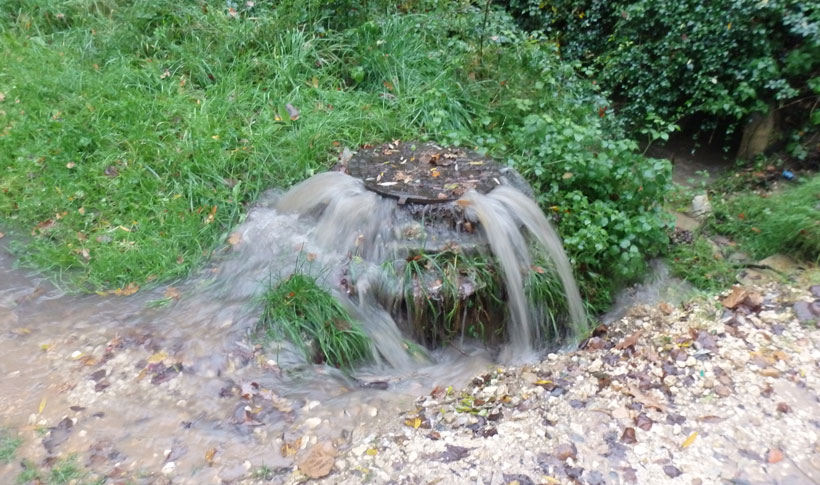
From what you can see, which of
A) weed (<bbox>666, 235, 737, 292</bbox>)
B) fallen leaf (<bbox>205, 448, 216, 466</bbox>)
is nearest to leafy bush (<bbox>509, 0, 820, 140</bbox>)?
weed (<bbox>666, 235, 737, 292</bbox>)

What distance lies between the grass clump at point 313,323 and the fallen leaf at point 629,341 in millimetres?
1546

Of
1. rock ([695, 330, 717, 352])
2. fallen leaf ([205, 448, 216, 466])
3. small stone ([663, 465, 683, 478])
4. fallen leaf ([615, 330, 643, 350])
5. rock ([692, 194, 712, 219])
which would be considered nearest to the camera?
small stone ([663, 465, 683, 478])

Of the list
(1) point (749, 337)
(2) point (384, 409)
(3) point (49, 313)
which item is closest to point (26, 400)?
(3) point (49, 313)

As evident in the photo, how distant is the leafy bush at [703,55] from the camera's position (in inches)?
192

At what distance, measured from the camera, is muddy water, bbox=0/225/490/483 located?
2.85 metres

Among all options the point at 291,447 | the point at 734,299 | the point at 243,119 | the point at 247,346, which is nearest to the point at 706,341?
the point at 734,299

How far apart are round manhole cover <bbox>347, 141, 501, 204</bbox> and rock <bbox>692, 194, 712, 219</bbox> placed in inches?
77.9

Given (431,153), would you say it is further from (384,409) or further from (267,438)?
(267,438)

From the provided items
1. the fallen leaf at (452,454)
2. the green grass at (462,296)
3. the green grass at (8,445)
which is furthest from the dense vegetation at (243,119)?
the fallen leaf at (452,454)

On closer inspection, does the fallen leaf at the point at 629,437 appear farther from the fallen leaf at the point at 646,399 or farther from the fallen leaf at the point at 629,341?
the fallen leaf at the point at 629,341

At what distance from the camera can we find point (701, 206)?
201 inches

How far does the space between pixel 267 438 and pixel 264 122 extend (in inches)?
118

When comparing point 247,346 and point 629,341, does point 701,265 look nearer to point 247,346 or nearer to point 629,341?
point 629,341

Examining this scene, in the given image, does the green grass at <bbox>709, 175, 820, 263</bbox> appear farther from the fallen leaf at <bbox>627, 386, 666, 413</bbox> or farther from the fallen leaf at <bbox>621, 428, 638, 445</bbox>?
the fallen leaf at <bbox>621, 428, 638, 445</bbox>
